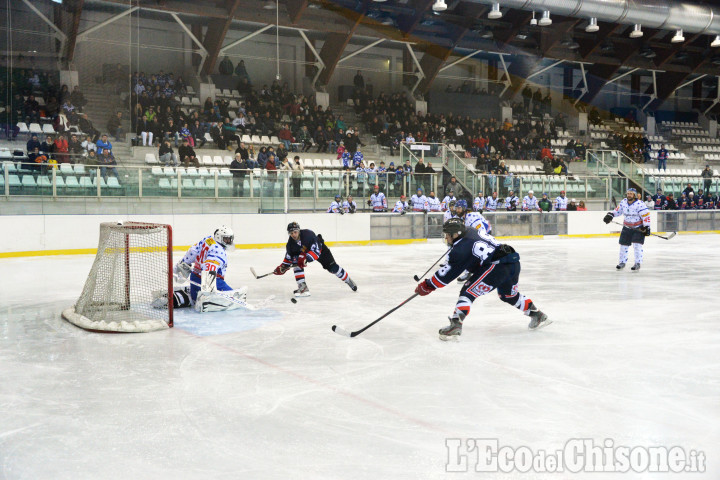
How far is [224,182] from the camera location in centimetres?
1452

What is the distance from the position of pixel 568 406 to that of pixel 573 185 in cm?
1719

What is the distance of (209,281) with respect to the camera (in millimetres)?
6992

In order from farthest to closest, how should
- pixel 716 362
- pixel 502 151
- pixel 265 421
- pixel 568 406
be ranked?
1. pixel 502 151
2. pixel 716 362
3. pixel 568 406
4. pixel 265 421

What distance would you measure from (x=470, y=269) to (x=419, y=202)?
11809 mm

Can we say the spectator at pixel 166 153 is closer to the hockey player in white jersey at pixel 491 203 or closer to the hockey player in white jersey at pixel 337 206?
the hockey player in white jersey at pixel 337 206

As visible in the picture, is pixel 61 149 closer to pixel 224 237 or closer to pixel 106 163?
pixel 106 163

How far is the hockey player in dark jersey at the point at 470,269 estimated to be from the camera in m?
5.44

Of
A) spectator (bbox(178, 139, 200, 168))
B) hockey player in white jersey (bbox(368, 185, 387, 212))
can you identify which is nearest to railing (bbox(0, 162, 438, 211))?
hockey player in white jersey (bbox(368, 185, 387, 212))

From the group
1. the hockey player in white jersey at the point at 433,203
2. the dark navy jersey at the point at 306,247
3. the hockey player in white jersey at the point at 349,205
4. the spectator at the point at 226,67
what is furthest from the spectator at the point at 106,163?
the spectator at the point at 226,67

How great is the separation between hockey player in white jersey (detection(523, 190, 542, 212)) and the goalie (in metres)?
13.3

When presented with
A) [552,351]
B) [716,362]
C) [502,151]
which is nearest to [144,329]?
[552,351]

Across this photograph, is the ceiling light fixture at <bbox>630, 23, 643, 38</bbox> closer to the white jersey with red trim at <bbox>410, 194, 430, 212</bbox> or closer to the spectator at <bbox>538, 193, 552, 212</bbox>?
the spectator at <bbox>538, 193, 552, 212</bbox>

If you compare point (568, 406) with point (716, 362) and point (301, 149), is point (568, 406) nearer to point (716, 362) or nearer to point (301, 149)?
point (716, 362)

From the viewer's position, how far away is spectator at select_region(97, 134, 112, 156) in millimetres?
13211
